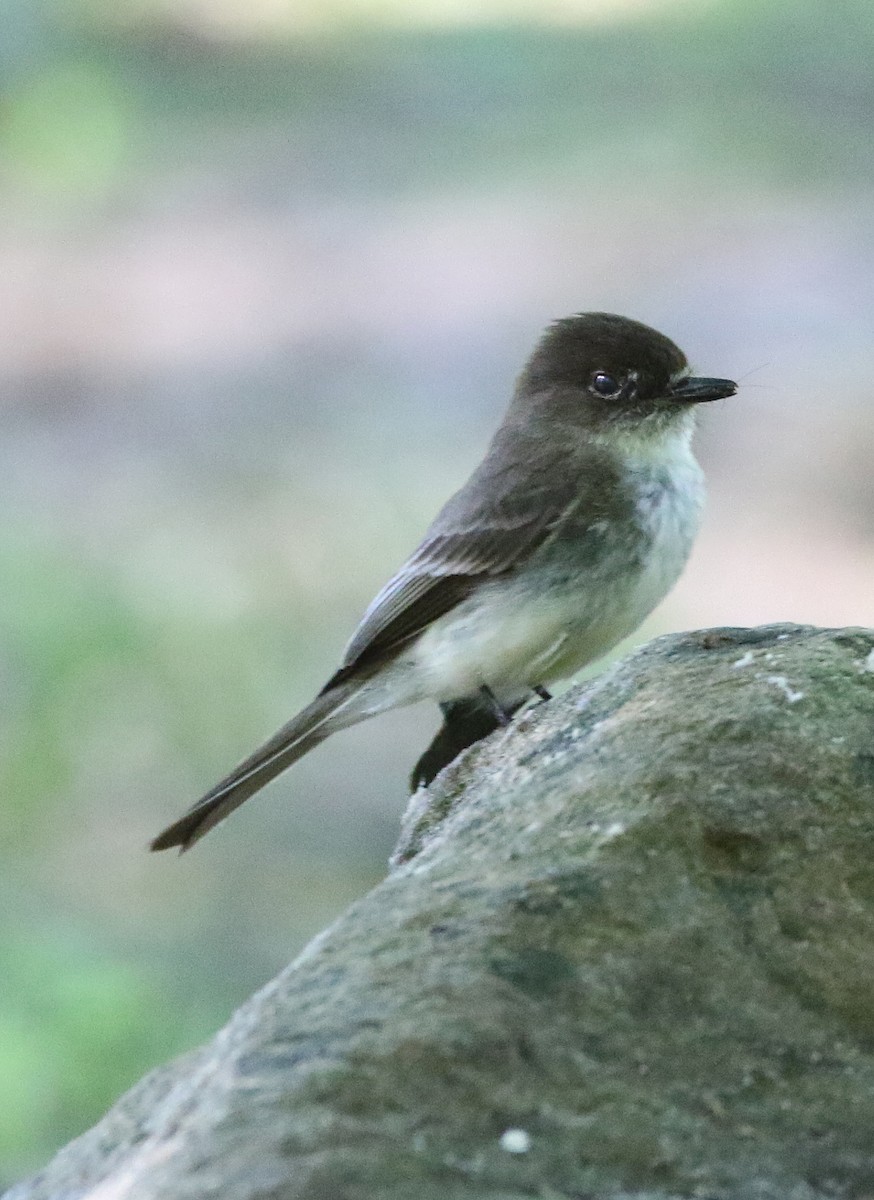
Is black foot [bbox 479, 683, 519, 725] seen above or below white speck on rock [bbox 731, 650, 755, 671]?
below

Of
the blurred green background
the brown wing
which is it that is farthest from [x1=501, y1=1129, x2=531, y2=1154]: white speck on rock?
the blurred green background

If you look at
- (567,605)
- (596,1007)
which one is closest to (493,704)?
(567,605)

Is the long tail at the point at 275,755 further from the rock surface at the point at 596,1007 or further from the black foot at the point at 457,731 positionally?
the rock surface at the point at 596,1007

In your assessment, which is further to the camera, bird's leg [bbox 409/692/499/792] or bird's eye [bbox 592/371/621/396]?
Result: bird's eye [bbox 592/371/621/396]

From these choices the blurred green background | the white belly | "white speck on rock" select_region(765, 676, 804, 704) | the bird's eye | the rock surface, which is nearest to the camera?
the rock surface

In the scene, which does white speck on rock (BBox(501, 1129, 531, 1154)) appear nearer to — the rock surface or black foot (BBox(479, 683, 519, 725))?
the rock surface

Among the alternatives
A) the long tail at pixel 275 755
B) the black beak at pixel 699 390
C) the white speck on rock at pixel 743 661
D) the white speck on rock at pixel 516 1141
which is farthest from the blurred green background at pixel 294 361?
the white speck on rock at pixel 516 1141

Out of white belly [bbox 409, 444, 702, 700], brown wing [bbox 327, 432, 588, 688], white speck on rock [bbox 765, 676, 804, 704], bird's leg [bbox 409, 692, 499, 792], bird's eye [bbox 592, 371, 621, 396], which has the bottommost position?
bird's leg [bbox 409, 692, 499, 792]

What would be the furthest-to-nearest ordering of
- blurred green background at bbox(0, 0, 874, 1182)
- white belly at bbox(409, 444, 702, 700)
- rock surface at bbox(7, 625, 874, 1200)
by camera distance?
→ blurred green background at bbox(0, 0, 874, 1182) < white belly at bbox(409, 444, 702, 700) < rock surface at bbox(7, 625, 874, 1200)
